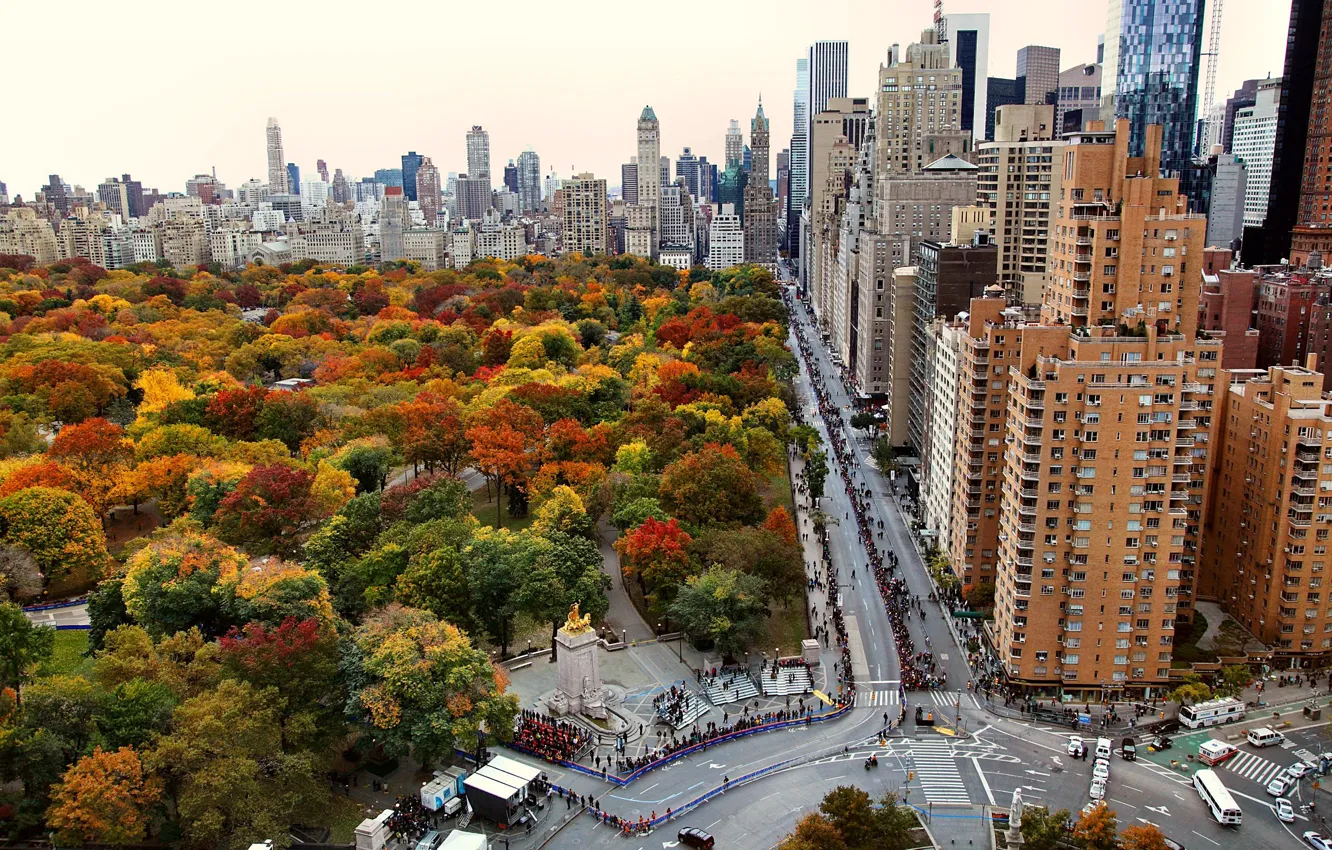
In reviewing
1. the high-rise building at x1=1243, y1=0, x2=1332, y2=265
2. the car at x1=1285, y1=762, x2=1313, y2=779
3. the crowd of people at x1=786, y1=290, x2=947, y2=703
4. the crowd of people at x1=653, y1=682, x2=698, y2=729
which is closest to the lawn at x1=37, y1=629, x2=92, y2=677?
the crowd of people at x1=653, y1=682, x2=698, y2=729

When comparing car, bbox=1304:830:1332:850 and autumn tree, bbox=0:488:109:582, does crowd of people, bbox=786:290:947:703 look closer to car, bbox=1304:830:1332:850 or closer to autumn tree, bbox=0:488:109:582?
car, bbox=1304:830:1332:850

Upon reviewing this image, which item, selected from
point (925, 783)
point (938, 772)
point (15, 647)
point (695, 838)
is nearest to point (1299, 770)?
point (938, 772)

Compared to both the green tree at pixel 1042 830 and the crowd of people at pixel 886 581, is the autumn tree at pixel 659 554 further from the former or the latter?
the green tree at pixel 1042 830

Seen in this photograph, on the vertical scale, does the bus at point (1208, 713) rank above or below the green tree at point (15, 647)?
below

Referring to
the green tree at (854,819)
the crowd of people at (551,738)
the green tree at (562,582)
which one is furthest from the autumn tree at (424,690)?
the green tree at (854,819)

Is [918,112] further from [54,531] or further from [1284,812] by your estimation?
[54,531]

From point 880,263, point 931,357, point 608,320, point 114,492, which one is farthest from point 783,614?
point 608,320
